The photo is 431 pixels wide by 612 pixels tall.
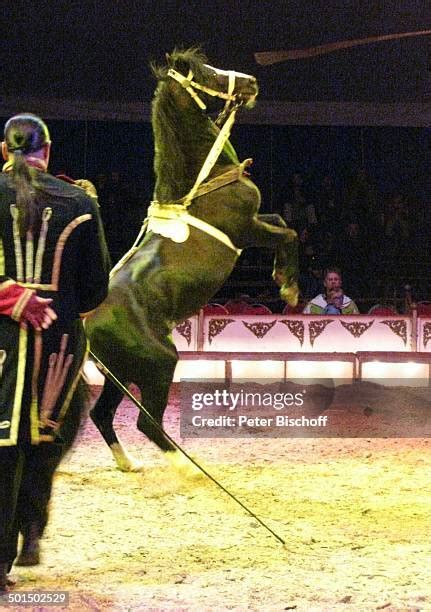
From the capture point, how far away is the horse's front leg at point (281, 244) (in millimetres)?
4750

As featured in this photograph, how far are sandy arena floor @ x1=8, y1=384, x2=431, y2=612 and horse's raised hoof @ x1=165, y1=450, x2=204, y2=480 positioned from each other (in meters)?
0.04

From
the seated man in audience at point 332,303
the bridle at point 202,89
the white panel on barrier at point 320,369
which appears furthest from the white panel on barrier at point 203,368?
the bridle at point 202,89

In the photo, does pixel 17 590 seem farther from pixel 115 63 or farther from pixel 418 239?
pixel 418 239

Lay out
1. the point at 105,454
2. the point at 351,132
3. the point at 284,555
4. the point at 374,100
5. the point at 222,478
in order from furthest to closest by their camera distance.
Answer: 1. the point at 351,132
2. the point at 374,100
3. the point at 105,454
4. the point at 222,478
5. the point at 284,555

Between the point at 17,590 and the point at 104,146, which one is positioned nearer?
the point at 17,590

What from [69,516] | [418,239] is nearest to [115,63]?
[418,239]

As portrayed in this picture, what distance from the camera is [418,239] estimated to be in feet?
39.7

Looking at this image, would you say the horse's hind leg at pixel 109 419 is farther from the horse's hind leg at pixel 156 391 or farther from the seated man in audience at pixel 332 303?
the seated man in audience at pixel 332 303

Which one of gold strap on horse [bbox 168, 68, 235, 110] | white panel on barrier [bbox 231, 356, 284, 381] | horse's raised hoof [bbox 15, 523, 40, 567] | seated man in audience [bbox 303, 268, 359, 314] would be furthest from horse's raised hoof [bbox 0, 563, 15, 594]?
seated man in audience [bbox 303, 268, 359, 314]

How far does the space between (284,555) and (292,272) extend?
1922mm

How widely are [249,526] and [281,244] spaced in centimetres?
166

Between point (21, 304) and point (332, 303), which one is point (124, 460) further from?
point (332, 303)

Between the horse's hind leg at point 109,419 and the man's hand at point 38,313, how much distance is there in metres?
2.14

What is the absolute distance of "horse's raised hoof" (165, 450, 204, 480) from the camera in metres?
4.61
